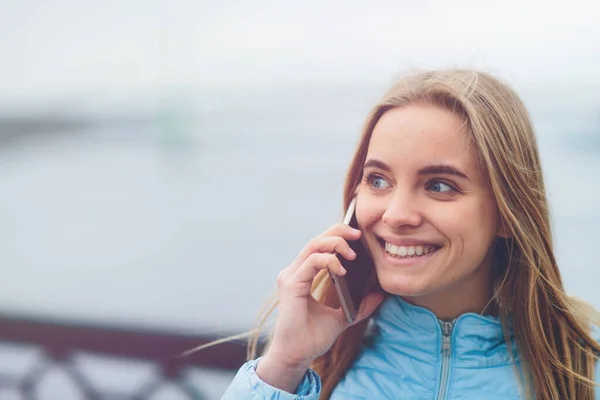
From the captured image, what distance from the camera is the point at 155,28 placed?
60.7 inches

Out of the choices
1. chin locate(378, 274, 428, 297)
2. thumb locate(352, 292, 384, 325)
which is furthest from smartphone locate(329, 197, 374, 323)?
chin locate(378, 274, 428, 297)

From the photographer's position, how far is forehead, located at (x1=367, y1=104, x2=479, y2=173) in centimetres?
80

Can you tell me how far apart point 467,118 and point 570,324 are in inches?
15.0

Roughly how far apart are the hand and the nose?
8 centimetres

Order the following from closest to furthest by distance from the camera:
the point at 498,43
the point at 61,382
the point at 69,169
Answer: the point at 498,43 < the point at 61,382 < the point at 69,169

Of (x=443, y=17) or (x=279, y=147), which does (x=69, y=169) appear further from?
(x=443, y=17)

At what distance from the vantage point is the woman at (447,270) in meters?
0.81

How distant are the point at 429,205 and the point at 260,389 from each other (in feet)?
1.23

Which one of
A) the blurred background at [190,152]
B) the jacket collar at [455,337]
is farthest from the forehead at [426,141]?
the blurred background at [190,152]

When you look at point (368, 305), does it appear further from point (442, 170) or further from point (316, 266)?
point (442, 170)

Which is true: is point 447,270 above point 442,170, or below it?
below

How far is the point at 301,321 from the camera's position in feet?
2.86

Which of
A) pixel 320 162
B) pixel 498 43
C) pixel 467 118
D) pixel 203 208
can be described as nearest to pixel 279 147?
pixel 320 162

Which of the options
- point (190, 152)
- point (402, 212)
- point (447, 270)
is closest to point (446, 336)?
point (447, 270)
